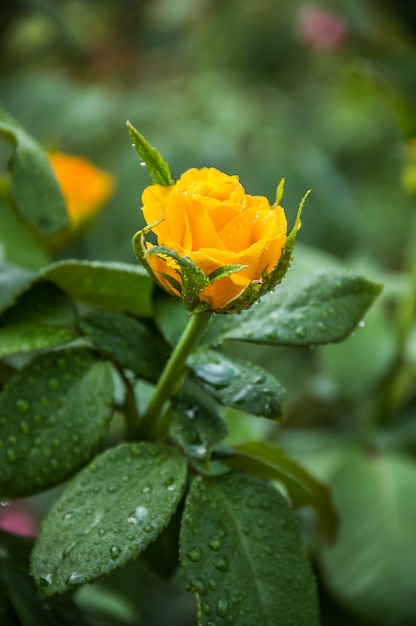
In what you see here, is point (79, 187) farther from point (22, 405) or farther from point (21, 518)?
point (21, 518)

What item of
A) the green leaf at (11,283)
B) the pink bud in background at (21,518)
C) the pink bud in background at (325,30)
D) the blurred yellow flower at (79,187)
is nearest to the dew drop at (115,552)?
the green leaf at (11,283)

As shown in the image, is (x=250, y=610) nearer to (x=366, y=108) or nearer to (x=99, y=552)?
(x=99, y=552)

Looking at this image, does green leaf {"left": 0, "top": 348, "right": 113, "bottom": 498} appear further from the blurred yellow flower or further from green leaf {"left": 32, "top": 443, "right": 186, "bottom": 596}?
the blurred yellow flower

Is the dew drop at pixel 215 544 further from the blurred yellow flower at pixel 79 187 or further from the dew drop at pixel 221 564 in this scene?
the blurred yellow flower at pixel 79 187

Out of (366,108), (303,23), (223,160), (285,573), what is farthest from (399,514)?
(366,108)

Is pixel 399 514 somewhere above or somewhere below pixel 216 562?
below

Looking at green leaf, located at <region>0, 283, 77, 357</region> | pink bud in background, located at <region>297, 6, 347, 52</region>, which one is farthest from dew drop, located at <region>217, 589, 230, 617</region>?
pink bud in background, located at <region>297, 6, 347, 52</region>

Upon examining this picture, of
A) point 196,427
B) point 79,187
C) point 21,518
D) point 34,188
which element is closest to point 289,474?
point 196,427
